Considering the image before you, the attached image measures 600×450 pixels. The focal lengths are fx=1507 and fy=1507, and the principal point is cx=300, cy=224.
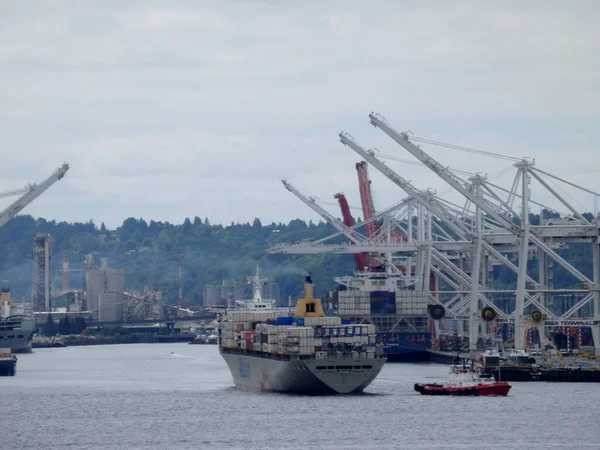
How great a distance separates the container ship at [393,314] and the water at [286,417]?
24920 millimetres

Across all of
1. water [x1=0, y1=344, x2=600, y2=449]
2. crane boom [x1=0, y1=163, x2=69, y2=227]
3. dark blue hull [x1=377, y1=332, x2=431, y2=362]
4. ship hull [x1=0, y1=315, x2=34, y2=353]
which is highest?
crane boom [x1=0, y1=163, x2=69, y2=227]

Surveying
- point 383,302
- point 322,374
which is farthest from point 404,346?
point 322,374

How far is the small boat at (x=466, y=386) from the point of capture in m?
78.8

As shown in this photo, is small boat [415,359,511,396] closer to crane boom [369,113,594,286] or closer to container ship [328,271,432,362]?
crane boom [369,113,594,286]

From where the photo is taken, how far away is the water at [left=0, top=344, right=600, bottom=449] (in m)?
62.0

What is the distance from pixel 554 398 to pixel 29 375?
4628 centimetres

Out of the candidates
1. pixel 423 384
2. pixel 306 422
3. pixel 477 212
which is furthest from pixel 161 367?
pixel 306 422

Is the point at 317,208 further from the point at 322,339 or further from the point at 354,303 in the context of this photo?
the point at 322,339

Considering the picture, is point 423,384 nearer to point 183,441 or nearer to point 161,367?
point 183,441

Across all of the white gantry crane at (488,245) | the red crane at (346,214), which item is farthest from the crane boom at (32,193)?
the red crane at (346,214)

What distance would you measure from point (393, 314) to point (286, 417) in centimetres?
5496

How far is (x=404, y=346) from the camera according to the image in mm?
121875

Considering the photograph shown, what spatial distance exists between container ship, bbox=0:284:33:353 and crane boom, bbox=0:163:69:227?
145 ft

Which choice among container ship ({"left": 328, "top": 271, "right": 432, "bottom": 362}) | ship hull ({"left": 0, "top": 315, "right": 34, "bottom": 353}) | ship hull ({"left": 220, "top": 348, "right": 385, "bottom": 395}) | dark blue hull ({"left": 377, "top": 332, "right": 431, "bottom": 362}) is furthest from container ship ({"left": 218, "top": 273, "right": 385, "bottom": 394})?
ship hull ({"left": 0, "top": 315, "right": 34, "bottom": 353})
